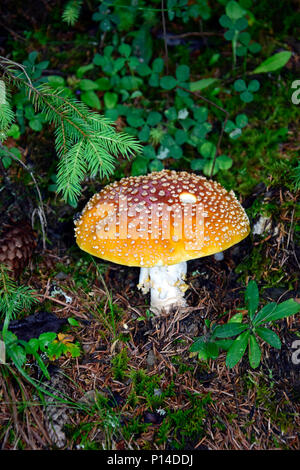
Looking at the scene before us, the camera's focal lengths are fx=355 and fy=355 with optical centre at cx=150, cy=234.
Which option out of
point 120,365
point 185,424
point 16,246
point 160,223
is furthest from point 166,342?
point 16,246

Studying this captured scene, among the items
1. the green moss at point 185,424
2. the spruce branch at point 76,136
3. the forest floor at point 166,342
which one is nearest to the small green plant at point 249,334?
the forest floor at point 166,342

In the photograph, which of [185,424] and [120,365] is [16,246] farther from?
[185,424]

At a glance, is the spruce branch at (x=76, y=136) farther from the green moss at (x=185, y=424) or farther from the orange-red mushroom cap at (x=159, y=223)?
the green moss at (x=185, y=424)

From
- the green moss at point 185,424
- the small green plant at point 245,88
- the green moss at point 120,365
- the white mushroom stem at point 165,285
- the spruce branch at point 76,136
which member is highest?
the small green plant at point 245,88

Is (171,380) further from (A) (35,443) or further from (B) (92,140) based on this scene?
(B) (92,140)

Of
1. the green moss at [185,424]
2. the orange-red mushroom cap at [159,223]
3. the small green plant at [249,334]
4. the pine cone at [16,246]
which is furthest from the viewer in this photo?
the pine cone at [16,246]
